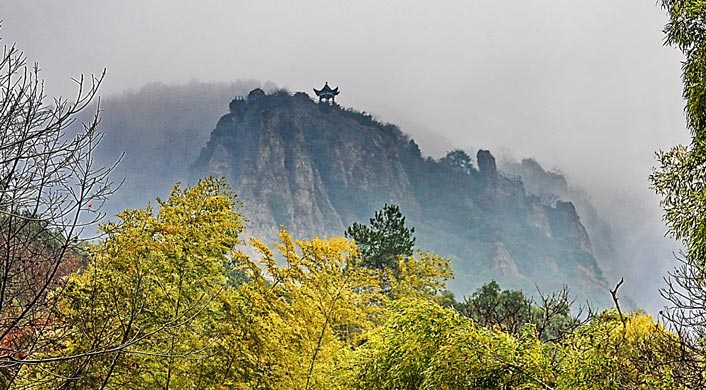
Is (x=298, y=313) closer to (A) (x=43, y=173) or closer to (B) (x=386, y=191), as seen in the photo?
(A) (x=43, y=173)

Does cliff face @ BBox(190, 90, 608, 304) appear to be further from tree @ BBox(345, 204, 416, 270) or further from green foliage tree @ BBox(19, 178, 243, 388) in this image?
green foliage tree @ BBox(19, 178, 243, 388)

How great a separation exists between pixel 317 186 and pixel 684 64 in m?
87.6

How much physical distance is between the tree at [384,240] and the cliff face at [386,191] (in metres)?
57.0

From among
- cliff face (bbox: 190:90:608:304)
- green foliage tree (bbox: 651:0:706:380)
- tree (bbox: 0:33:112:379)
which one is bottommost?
tree (bbox: 0:33:112:379)

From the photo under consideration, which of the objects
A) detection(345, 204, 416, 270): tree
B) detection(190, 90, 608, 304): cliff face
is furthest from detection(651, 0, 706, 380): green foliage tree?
detection(190, 90, 608, 304): cliff face

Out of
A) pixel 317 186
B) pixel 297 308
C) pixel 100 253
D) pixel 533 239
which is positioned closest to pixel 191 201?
pixel 100 253

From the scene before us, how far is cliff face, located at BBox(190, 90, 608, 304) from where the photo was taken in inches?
3447

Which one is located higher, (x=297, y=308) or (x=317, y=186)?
(x=317, y=186)

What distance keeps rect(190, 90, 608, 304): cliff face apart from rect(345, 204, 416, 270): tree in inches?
2243

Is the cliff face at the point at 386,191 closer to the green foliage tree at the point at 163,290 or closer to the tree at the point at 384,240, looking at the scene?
the tree at the point at 384,240

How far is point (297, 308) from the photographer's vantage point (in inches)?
273

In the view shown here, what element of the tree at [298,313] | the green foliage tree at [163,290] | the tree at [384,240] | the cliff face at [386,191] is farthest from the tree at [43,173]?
the cliff face at [386,191]

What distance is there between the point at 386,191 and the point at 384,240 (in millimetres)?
84386

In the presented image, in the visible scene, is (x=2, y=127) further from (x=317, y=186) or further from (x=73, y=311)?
(x=317, y=186)
